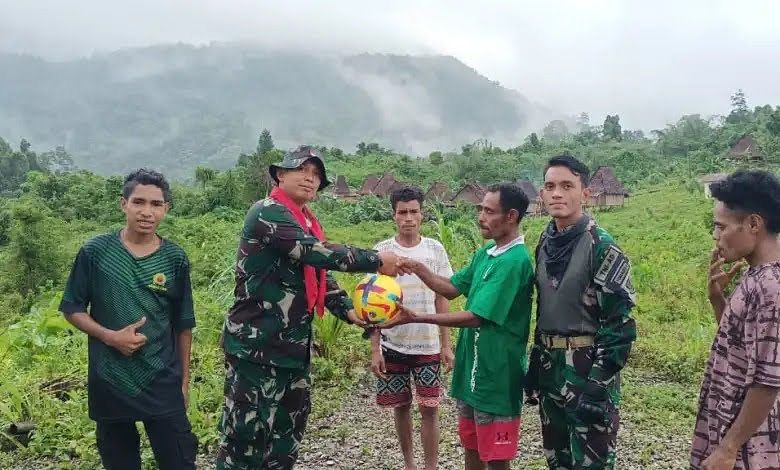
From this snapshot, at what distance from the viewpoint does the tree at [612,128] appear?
69250 millimetres

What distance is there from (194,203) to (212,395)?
31466mm

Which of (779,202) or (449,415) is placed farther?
(449,415)

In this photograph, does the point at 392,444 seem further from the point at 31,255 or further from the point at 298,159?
the point at 31,255

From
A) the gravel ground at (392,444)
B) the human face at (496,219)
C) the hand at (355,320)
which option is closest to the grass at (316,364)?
the gravel ground at (392,444)

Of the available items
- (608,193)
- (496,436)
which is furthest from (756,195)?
(608,193)

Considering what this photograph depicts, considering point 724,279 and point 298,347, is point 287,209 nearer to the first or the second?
point 298,347

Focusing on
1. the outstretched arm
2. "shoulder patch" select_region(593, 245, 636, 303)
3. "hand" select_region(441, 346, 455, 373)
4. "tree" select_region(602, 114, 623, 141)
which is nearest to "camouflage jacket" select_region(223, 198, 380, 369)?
the outstretched arm

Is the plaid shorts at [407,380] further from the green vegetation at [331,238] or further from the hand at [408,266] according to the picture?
the green vegetation at [331,238]

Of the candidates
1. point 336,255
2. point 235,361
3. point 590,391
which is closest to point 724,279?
point 590,391

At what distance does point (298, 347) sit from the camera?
3141mm

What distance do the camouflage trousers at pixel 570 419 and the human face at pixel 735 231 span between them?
775 millimetres

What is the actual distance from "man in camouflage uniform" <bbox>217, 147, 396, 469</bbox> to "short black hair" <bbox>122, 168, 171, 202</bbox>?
0.48 meters

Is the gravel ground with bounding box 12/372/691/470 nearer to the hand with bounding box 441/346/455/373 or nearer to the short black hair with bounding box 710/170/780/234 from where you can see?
the hand with bounding box 441/346/455/373

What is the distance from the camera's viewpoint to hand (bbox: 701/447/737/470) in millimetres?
2211
